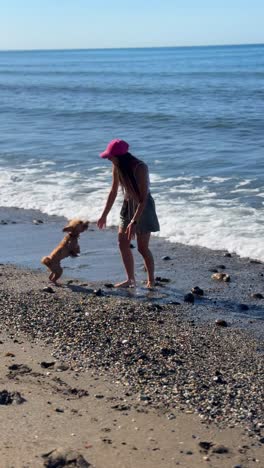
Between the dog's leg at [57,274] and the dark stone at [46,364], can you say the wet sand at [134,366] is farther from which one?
the dog's leg at [57,274]

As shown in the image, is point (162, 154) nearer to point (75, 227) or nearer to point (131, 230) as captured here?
point (75, 227)

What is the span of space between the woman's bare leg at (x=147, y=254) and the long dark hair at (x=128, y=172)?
59 cm

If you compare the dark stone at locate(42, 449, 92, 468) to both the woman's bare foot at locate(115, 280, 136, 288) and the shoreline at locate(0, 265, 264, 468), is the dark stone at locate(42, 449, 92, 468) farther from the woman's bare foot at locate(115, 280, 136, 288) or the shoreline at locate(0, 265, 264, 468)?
the woman's bare foot at locate(115, 280, 136, 288)

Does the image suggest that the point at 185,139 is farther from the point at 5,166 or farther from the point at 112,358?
the point at 112,358

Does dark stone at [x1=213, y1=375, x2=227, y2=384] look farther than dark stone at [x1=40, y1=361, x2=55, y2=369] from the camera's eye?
No

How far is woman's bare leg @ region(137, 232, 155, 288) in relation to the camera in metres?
8.07

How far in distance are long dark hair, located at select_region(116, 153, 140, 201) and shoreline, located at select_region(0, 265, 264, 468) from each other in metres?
1.14

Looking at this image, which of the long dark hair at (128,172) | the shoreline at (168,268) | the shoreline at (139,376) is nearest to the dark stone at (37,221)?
the shoreline at (168,268)

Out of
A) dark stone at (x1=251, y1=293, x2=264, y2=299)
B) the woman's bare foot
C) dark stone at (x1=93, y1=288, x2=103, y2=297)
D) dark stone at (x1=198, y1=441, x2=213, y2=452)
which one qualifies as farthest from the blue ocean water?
dark stone at (x1=198, y1=441, x2=213, y2=452)

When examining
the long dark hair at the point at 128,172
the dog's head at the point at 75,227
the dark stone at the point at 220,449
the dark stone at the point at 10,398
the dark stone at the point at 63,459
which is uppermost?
the long dark hair at the point at 128,172

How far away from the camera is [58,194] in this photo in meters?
13.5

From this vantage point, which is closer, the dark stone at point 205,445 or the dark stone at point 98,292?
the dark stone at point 205,445

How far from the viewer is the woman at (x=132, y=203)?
751 cm

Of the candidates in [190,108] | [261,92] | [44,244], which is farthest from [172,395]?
[261,92]
